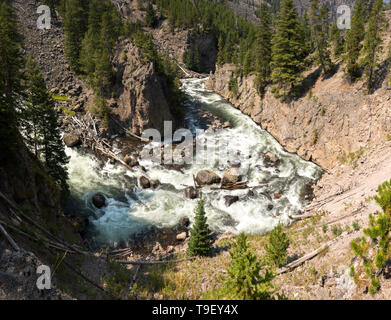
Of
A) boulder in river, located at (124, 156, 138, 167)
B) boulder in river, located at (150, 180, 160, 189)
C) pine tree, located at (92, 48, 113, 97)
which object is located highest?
pine tree, located at (92, 48, 113, 97)

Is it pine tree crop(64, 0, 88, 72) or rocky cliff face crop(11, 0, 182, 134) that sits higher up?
pine tree crop(64, 0, 88, 72)

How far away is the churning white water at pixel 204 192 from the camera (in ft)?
73.9

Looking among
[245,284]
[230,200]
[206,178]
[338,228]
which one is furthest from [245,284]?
[206,178]

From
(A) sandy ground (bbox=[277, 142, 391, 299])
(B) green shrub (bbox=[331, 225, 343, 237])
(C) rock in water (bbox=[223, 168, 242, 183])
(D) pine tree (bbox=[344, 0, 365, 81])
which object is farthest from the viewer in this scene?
(D) pine tree (bbox=[344, 0, 365, 81])

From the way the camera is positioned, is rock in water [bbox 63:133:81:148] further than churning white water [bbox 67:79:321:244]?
Yes

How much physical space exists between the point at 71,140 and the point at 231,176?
74.1ft

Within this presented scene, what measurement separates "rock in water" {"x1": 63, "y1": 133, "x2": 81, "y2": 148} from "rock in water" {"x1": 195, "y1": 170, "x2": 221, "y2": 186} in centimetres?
1826

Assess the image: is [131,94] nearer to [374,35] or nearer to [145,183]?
[145,183]

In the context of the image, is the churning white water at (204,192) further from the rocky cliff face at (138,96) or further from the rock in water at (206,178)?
the rocky cliff face at (138,96)

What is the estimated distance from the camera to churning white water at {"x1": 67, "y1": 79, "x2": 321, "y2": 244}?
73.9 feet

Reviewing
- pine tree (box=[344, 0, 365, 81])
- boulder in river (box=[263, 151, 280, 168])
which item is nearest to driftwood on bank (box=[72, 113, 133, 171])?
boulder in river (box=[263, 151, 280, 168])

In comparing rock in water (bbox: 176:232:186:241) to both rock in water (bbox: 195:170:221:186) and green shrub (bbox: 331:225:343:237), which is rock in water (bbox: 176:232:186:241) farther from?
green shrub (bbox: 331:225:343:237)
